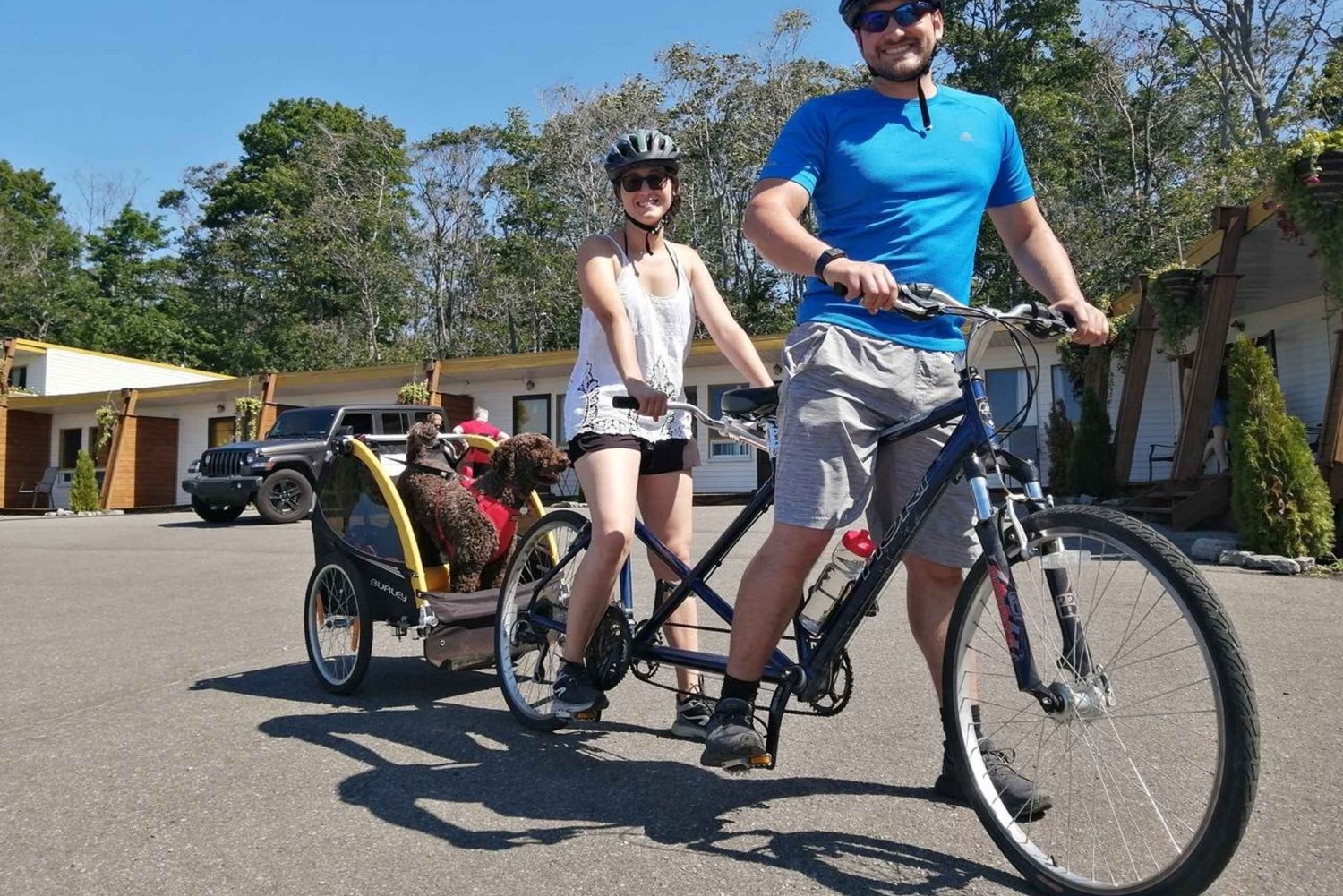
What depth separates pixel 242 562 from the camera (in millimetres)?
10266

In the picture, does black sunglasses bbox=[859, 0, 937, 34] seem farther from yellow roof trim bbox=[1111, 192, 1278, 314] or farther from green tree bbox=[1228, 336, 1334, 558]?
yellow roof trim bbox=[1111, 192, 1278, 314]

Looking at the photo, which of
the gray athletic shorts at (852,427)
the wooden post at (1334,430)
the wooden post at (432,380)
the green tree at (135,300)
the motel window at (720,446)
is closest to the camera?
the gray athletic shorts at (852,427)

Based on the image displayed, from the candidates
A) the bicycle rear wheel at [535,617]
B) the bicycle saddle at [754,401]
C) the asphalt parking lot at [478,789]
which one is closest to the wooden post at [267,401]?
the asphalt parking lot at [478,789]

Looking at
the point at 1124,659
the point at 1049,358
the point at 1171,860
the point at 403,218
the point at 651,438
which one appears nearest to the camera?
the point at 1171,860

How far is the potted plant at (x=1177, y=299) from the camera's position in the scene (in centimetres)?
1234

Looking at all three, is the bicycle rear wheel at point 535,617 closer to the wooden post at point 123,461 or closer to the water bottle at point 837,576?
the water bottle at point 837,576

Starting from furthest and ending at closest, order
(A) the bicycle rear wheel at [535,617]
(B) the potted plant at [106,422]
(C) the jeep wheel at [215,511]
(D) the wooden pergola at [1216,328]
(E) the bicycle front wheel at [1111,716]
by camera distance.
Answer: (B) the potted plant at [106,422] → (C) the jeep wheel at [215,511] → (D) the wooden pergola at [1216,328] → (A) the bicycle rear wheel at [535,617] → (E) the bicycle front wheel at [1111,716]

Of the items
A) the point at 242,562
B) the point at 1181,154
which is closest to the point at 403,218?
the point at 1181,154

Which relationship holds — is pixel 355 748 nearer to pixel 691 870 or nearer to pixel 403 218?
pixel 691 870

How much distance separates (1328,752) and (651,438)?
7.60ft

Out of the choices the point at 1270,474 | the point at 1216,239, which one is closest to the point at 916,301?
the point at 1270,474

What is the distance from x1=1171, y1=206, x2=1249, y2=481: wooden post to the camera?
1088 cm

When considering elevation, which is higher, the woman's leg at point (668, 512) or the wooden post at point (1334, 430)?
the wooden post at point (1334, 430)

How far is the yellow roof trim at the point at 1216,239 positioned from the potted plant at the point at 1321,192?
0.90m
